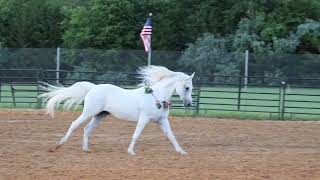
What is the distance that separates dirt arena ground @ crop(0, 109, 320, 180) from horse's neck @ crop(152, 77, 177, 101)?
1027 mm

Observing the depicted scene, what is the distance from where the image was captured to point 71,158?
10.5 meters

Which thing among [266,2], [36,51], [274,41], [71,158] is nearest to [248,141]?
[71,158]

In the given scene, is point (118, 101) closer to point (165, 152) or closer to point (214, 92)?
point (165, 152)

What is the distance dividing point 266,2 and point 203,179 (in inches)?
1618

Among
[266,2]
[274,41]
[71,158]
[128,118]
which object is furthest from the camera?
[266,2]

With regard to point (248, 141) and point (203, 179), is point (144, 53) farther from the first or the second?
point (203, 179)

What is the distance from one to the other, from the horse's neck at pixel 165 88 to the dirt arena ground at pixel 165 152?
1.03 m

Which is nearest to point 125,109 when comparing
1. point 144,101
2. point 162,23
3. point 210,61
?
point 144,101

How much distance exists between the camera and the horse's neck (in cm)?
1140

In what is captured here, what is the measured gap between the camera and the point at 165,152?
1167 centimetres

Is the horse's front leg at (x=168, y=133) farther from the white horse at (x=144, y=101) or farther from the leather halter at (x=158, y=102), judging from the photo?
the leather halter at (x=158, y=102)

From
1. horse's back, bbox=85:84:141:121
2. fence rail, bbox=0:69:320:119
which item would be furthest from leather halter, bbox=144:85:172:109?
fence rail, bbox=0:69:320:119

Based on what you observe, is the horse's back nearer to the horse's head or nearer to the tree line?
the horse's head

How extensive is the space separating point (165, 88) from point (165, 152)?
3.72 feet
